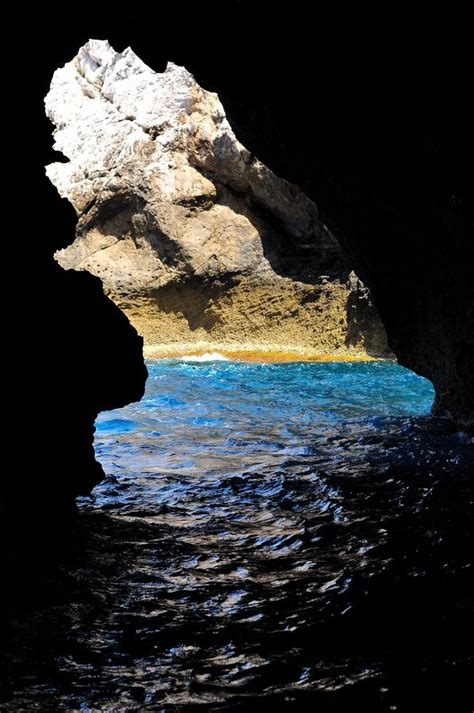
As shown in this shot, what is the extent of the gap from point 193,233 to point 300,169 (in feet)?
64.8

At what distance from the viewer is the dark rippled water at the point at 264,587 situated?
8.68ft

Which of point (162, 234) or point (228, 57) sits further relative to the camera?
point (162, 234)

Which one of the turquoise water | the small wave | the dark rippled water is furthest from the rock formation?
the dark rippled water

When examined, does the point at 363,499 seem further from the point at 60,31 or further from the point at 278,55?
the point at 60,31

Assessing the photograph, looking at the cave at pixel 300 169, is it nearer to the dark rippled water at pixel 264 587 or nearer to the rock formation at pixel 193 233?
the dark rippled water at pixel 264 587

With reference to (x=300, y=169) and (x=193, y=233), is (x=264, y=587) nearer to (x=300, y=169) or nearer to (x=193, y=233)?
(x=300, y=169)

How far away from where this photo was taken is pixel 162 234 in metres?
28.2

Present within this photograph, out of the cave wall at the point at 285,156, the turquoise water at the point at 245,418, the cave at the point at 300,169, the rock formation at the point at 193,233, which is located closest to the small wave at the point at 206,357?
the rock formation at the point at 193,233

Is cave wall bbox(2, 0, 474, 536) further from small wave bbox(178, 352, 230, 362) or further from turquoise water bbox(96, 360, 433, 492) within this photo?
small wave bbox(178, 352, 230, 362)

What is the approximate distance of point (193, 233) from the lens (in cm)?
2809

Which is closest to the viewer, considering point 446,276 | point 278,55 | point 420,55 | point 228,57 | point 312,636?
point 312,636

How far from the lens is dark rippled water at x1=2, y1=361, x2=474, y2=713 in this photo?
2646mm

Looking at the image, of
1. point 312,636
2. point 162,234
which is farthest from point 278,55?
point 162,234

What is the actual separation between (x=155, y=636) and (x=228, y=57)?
5.29 m
